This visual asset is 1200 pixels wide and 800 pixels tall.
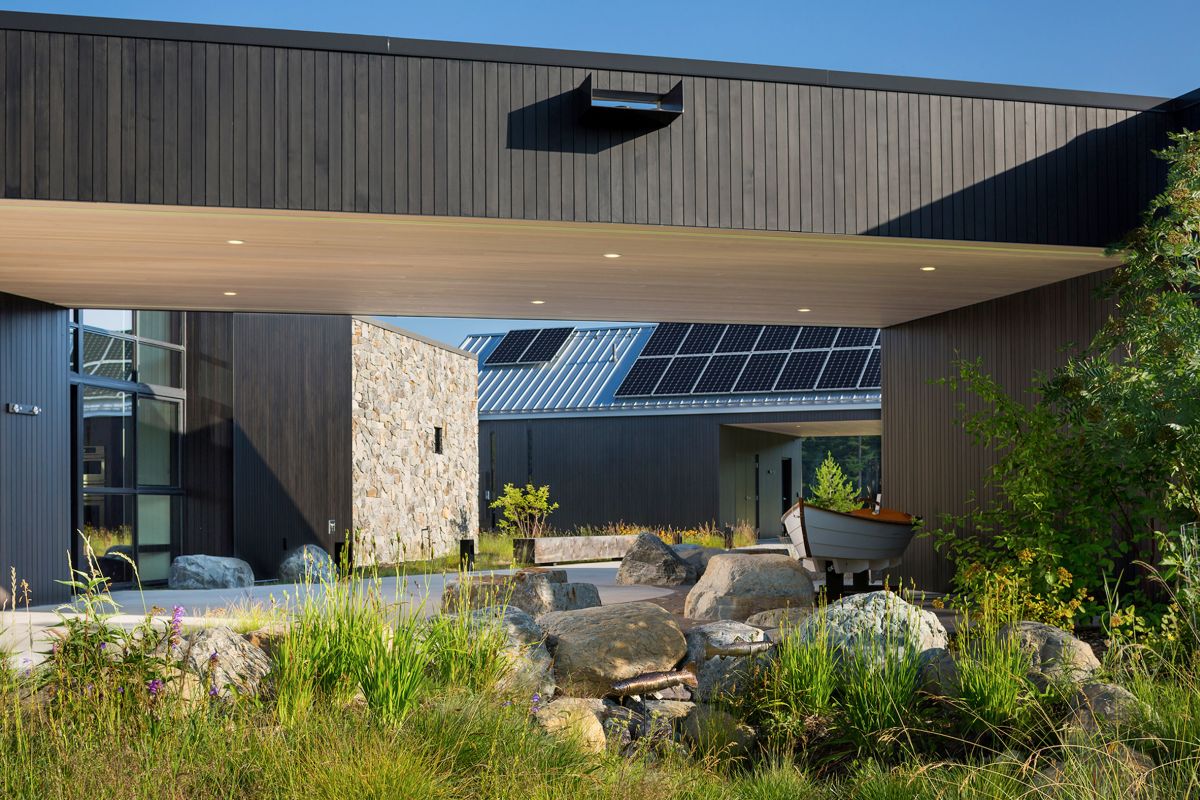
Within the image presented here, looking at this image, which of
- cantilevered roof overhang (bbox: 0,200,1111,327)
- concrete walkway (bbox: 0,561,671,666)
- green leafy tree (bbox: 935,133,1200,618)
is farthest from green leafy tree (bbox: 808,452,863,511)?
green leafy tree (bbox: 935,133,1200,618)

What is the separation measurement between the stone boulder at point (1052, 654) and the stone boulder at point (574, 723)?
227cm

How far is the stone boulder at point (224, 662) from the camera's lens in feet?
16.6

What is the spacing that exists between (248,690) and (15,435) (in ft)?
20.6

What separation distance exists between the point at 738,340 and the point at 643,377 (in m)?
2.18

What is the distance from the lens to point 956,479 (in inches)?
448

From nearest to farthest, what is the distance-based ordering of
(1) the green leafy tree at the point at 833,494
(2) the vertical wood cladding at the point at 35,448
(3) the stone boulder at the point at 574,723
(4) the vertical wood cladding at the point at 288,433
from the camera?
(3) the stone boulder at the point at 574,723
(2) the vertical wood cladding at the point at 35,448
(1) the green leafy tree at the point at 833,494
(4) the vertical wood cladding at the point at 288,433

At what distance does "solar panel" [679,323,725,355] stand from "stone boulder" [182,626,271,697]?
19049mm

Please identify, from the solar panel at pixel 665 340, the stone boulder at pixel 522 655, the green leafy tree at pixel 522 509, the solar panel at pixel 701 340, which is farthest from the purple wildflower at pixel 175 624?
the solar panel at pixel 665 340

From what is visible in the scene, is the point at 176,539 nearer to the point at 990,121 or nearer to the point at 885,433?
the point at 885,433

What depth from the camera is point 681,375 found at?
77.4 ft

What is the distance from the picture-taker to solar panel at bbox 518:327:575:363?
26656mm

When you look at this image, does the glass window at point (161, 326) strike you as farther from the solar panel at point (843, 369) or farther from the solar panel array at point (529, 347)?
the solar panel array at point (529, 347)

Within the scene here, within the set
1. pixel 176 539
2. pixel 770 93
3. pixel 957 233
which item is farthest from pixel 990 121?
pixel 176 539

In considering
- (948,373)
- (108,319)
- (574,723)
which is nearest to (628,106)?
(574,723)
